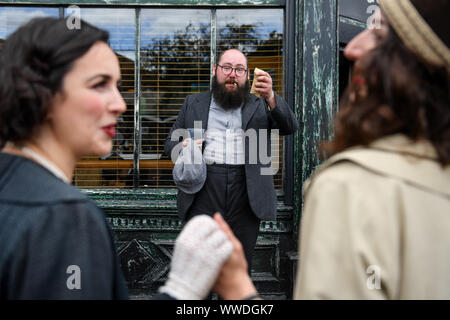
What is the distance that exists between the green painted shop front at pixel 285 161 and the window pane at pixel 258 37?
7cm

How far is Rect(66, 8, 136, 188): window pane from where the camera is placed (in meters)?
4.65

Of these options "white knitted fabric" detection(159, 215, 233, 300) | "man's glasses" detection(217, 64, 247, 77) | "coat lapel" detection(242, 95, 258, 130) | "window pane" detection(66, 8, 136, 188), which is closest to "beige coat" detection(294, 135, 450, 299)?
"white knitted fabric" detection(159, 215, 233, 300)

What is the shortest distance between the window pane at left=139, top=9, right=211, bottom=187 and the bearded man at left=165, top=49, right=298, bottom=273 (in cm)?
99

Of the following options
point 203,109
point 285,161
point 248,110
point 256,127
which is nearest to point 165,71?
point 203,109

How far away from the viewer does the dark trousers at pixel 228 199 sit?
3535mm

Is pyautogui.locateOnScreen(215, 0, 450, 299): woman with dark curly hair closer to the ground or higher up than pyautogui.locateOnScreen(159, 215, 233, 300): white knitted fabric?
higher up

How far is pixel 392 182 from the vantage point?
37.3 inches

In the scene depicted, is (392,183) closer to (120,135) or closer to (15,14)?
(120,135)

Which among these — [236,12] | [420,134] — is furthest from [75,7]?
[420,134]

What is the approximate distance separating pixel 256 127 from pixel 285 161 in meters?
0.98

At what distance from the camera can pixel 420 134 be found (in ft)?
3.30

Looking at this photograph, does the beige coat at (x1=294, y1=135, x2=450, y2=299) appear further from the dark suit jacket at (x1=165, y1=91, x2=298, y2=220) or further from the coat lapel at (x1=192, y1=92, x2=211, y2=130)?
the coat lapel at (x1=192, y1=92, x2=211, y2=130)
